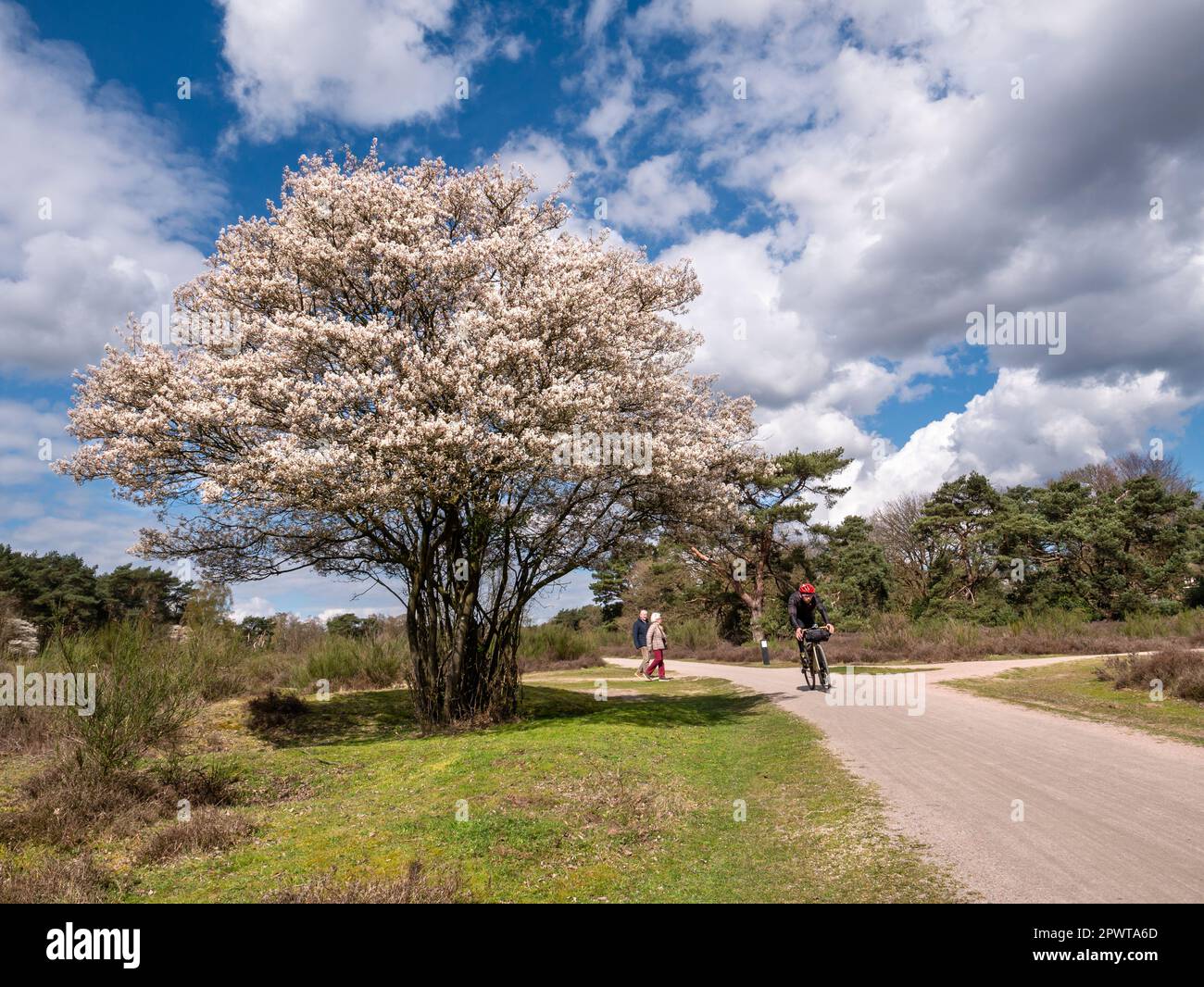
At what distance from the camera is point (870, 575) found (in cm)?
4041

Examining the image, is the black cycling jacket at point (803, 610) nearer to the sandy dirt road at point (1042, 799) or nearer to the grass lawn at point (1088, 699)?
the grass lawn at point (1088, 699)

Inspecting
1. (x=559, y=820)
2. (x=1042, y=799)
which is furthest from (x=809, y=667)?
(x=559, y=820)

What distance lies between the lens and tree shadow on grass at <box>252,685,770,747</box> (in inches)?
463

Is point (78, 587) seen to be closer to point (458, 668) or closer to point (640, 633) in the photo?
point (640, 633)

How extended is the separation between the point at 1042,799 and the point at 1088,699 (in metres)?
8.17

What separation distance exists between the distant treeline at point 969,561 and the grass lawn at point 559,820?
2031 centimetres

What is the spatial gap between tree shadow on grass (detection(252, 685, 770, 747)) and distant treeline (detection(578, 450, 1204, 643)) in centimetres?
1419

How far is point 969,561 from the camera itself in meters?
40.0

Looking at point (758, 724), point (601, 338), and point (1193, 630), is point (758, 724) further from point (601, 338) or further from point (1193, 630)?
point (1193, 630)

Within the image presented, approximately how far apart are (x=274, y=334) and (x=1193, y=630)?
1076 inches

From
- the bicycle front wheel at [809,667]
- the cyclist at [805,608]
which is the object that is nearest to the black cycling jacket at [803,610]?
the cyclist at [805,608]

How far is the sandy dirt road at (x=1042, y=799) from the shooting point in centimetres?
438

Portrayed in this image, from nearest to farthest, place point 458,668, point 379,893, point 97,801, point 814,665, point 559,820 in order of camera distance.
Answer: point 379,893
point 97,801
point 559,820
point 458,668
point 814,665
